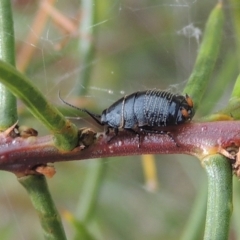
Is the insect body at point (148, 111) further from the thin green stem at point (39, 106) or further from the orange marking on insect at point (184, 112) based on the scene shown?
the thin green stem at point (39, 106)

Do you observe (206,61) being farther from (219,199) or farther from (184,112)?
(219,199)

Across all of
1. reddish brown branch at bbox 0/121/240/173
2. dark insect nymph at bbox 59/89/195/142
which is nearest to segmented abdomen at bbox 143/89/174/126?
dark insect nymph at bbox 59/89/195/142

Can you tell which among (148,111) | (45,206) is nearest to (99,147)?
(45,206)

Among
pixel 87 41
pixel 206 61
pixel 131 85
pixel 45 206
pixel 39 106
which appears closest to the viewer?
pixel 39 106

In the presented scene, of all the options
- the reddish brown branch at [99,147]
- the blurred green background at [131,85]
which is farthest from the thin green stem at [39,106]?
the blurred green background at [131,85]

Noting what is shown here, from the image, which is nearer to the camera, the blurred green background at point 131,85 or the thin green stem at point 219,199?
the thin green stem at point 219,199

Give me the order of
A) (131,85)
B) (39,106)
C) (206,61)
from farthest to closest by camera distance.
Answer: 1. (131,85)
2. (206,61)
3. (39,106)
